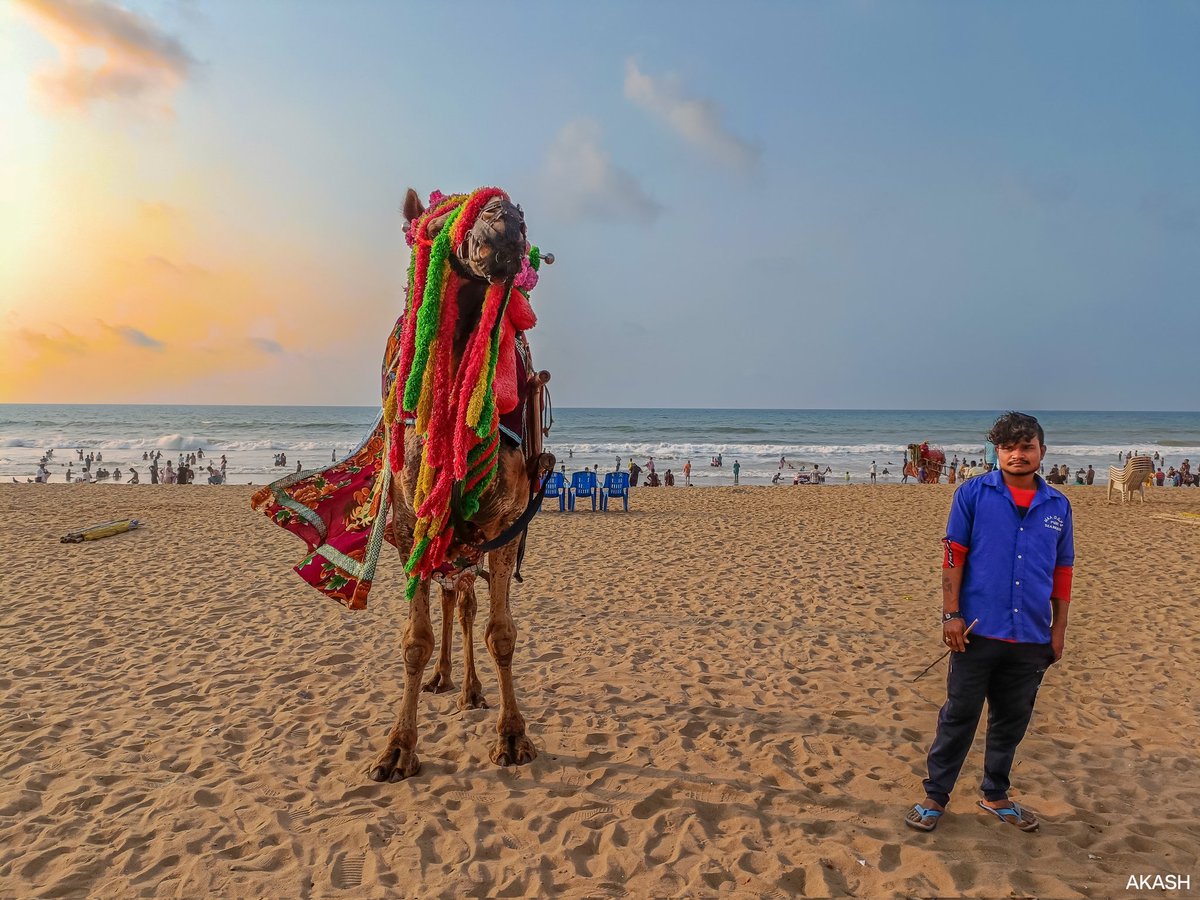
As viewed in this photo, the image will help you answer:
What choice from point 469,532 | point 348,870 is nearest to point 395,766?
point 348,870

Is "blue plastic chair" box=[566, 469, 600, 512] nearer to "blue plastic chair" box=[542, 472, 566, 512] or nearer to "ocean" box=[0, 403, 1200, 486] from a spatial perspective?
"blue plastic chair" box=[542, 472, 566, 512]

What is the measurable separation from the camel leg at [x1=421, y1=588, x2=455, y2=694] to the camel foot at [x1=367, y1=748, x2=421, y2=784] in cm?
135

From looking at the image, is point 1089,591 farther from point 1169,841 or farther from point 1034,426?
point 1034,426

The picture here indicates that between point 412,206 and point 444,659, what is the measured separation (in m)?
3.60

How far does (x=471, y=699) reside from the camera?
5.32 meters

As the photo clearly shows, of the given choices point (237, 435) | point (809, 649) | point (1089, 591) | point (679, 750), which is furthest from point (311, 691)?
point (237, 435)

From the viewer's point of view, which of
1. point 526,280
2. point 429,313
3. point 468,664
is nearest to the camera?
point 429,313

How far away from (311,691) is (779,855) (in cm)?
406

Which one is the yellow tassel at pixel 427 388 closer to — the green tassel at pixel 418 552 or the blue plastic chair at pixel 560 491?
the green tassel at pixel 418 552

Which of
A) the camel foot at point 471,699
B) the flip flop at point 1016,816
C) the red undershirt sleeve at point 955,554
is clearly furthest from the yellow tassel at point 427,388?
the flip flop at point 1016,816

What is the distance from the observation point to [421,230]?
376cm

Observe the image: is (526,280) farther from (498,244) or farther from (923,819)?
(923,819)

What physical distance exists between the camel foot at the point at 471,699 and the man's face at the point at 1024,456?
4.01 m

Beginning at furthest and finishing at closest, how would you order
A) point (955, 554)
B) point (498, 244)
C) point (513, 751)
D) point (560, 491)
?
point (560, 491)
point (513, 751)
point (955, 554)
point (498, 244)
